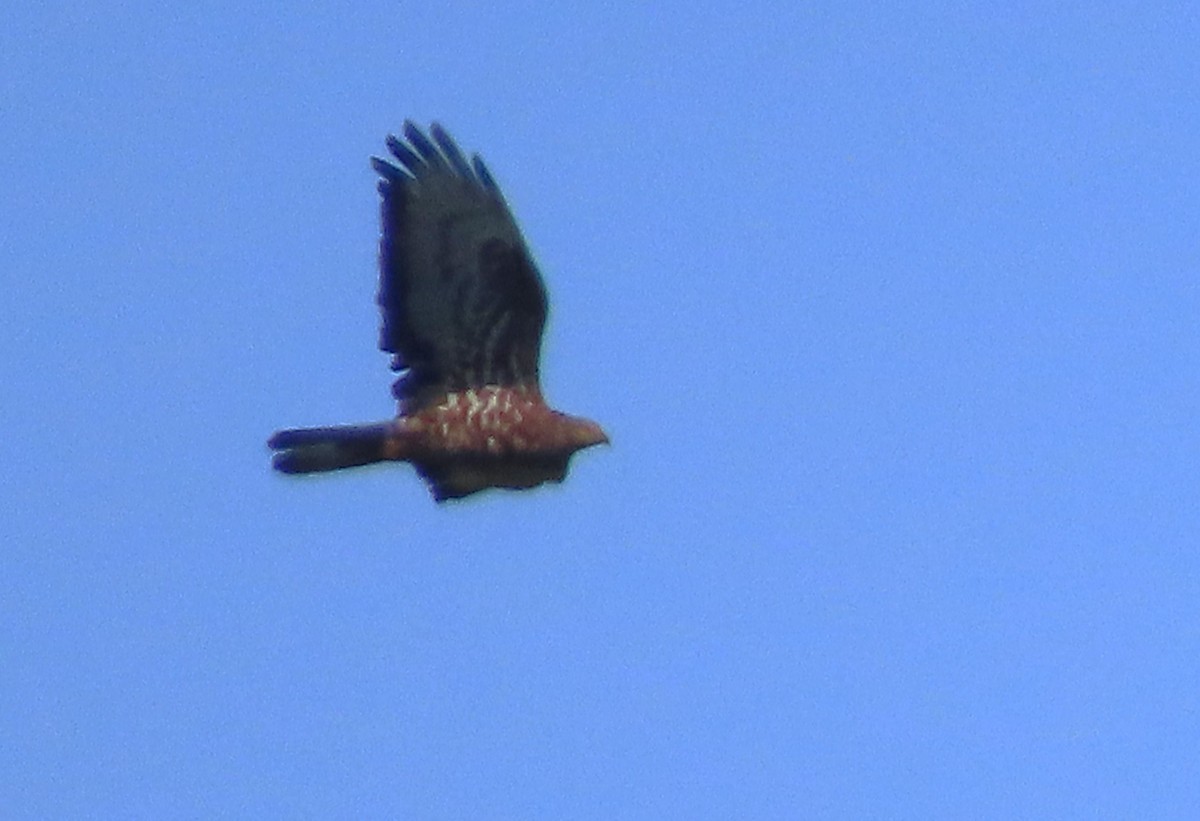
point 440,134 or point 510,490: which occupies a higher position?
point 440,134

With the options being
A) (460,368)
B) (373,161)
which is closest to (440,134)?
(373,161)

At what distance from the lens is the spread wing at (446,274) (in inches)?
580

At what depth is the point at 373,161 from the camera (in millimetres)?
14844

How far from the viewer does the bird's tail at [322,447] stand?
1459 centimetres

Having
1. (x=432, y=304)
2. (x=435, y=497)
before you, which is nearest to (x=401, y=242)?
(x=432, y=304)

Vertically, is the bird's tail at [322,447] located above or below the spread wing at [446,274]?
below

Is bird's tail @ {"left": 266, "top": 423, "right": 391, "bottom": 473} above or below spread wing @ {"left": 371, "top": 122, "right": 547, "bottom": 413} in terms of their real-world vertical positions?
below

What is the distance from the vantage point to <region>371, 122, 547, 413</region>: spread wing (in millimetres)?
14727

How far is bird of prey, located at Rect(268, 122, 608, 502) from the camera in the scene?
14727mm

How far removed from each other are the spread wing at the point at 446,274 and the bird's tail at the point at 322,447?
0.33m

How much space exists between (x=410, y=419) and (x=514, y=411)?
59cm

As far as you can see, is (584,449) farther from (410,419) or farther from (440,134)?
(440,134)

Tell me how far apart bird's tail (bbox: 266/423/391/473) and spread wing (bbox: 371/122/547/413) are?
331 millimetres

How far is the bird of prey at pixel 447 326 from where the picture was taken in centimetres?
1473
